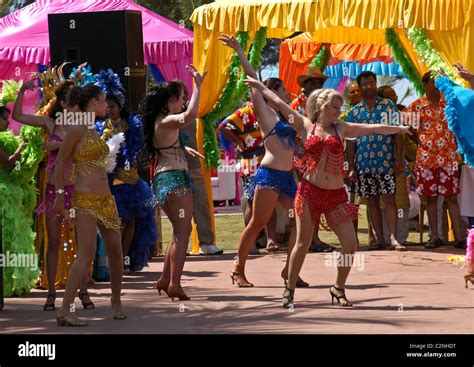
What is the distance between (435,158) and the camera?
13273 millimetres

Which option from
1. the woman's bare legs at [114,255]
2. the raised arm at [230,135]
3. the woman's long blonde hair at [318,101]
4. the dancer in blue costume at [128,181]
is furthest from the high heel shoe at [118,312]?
the raised arm at [230,135]

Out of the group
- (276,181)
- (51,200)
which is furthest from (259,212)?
(51,200)

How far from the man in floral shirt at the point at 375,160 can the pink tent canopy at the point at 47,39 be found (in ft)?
30.2

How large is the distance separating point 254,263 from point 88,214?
14.9ft

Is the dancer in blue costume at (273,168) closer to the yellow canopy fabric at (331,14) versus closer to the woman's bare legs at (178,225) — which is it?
the woman's bare legs at (178,225)

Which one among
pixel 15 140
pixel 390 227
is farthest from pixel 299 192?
pixel 390 227

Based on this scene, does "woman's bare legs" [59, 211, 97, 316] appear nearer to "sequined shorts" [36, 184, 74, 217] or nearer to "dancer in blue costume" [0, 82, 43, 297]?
"sequined shorts" [36, 184, 74, 217]

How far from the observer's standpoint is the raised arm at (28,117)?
31.5 feet

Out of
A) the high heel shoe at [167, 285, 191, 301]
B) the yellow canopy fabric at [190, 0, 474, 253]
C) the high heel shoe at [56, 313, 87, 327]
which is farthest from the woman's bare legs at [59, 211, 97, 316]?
the yellow canopy fabric at [190, 0, 474, 253]

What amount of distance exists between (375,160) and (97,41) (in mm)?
3647

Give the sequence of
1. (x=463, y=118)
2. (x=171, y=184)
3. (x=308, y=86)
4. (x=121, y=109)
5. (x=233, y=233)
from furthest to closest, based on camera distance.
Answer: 1. (x=233, y=233)
2. (x=308, y=86)
3. (x=121, y=109)
4. (x=171, y=184)
5. (x=463, y=118)

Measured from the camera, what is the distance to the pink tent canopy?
21.9 metres

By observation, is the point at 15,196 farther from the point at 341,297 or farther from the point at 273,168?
the point at 341,297

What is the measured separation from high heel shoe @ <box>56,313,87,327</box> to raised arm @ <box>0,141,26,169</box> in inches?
86.0
